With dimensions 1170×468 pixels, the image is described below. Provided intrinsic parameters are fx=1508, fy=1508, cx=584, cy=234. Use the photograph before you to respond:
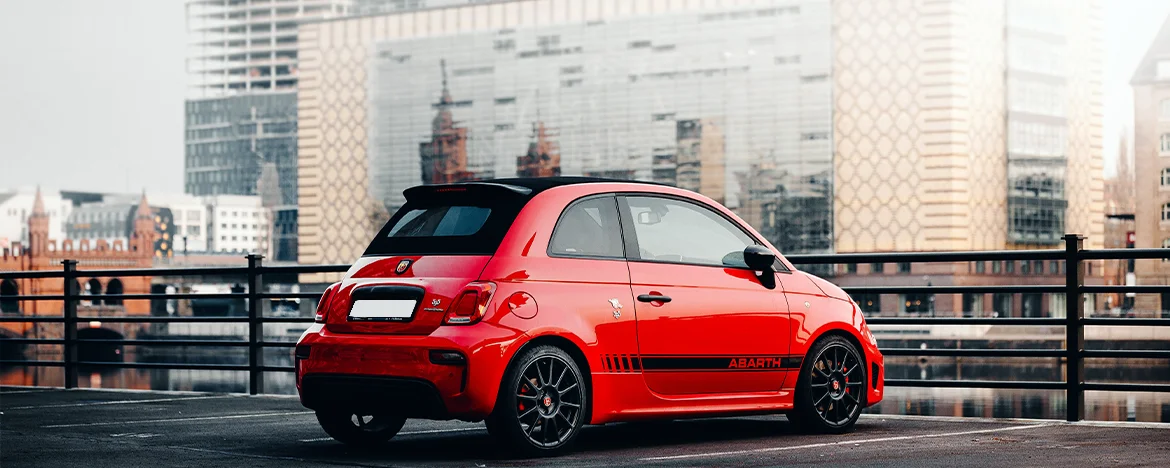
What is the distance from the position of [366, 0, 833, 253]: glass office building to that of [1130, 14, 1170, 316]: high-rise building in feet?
74.3

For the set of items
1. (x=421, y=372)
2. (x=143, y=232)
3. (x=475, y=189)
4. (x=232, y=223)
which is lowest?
(x=421, y=372)

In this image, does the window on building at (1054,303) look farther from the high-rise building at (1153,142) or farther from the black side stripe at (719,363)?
the black side stripe at (719,363)

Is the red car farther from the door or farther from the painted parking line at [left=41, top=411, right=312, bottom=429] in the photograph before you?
the painted parking line at [left=41, top=411, right=312, bottom=429]

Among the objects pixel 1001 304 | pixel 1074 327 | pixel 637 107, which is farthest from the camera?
pixel 637 107

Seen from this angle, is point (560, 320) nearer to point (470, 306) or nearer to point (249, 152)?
point (470, 306)

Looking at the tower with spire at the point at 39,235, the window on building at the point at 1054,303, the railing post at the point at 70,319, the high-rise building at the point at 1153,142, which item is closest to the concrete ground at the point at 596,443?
the railing post at the point at 70,319

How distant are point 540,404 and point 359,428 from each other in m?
1.26

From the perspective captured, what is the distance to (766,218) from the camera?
82.6 m

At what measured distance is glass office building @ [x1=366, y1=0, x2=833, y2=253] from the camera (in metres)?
80.6

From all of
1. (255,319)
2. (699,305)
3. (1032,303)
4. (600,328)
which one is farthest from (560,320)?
(1032,303)

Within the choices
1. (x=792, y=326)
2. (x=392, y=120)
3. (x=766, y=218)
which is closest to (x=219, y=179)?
(x=392, y=120)

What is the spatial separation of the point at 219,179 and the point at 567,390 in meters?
173

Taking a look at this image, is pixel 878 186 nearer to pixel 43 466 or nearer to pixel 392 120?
pixel 392 120

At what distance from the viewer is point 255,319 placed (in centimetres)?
1238
